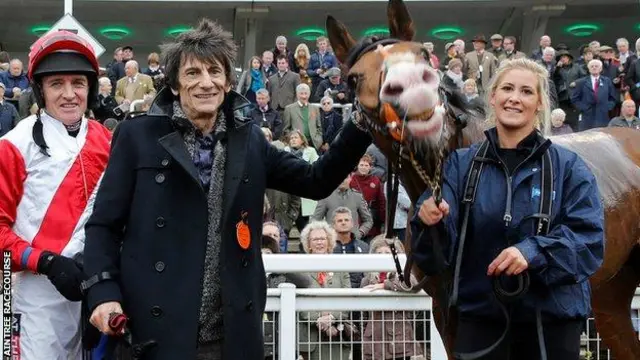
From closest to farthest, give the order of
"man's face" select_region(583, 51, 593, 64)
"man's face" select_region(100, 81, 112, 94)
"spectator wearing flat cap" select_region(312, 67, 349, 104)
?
"man's face" select_region(100, 81, 112, 94) → "spectator wearing flat cap" select_region(312, 67, 349, 104) → "man's face" select_region(583, 51, 593, 64)

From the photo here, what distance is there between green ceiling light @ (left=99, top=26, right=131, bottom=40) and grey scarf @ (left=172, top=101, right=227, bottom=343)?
73.7 feet

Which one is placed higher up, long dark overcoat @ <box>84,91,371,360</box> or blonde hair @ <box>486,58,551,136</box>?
blonde hair @ <box>486,58,551,136</box>

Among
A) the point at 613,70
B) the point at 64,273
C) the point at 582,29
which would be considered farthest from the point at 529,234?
the point at 582,29

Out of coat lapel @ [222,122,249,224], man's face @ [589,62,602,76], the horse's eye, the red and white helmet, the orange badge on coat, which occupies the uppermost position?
man's face @ [589,62,602,76]

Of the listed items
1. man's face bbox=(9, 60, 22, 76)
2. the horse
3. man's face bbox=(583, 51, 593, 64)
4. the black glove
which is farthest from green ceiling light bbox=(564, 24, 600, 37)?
the black glove

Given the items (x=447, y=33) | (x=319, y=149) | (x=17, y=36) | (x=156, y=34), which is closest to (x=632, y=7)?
(x=447, y=33)

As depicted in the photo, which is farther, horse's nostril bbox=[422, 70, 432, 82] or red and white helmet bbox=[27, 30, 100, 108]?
red and white helmet bbox=[27, 30, 100, 108]

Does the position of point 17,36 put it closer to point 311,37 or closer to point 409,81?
point 311,37

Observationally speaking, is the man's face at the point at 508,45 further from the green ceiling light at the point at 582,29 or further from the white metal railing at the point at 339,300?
the white metal railing at the point at 339,300

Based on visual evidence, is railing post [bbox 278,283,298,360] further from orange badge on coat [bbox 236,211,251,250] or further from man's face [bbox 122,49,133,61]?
man's face [bbox 122,49,133,61]

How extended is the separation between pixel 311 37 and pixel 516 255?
22430mm

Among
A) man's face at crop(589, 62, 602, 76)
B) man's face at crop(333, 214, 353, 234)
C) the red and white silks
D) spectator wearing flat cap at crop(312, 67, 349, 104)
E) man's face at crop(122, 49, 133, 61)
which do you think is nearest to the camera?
the red and white silks

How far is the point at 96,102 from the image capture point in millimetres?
4051

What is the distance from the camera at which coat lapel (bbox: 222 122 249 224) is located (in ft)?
11.1
